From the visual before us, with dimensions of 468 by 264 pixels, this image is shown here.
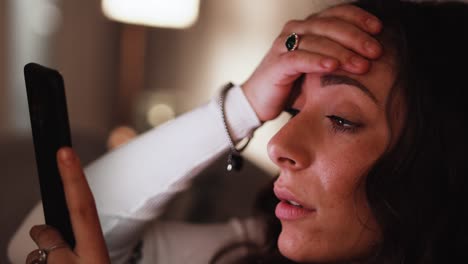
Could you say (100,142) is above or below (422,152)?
below

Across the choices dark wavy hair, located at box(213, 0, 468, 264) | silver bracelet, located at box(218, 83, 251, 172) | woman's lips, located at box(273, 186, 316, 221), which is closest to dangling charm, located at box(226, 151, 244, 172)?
silver bracelet, located at box(218, 83, 251, 172)

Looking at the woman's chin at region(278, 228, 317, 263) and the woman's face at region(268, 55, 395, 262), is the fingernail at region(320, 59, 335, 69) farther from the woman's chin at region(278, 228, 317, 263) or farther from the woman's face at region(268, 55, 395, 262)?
the woman's chin at region(278, 228, 317, 263)

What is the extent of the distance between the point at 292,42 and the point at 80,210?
41cm

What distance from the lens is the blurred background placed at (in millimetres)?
1797

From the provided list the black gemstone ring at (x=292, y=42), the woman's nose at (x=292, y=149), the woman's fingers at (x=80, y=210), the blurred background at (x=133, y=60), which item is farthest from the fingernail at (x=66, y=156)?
the blurred background at (x=133, y=60)

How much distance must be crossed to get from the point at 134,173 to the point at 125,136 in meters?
1.17

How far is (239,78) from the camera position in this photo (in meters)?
2.04

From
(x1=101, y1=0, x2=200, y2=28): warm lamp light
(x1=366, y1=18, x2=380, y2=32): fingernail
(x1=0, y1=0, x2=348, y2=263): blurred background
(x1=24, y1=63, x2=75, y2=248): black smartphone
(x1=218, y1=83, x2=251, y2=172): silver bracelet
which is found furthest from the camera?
(x1=101, y1=0, x2=200, y2=28): warm lamp light

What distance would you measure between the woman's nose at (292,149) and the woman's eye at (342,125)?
0.04 m

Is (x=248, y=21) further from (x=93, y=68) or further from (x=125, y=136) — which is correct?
(x=93, y=68)

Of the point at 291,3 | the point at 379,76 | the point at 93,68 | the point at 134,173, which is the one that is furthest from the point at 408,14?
the point at 93,68

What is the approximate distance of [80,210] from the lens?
2.33ft

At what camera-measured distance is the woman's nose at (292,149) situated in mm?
775

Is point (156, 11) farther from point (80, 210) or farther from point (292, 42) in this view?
point (80, 210)
